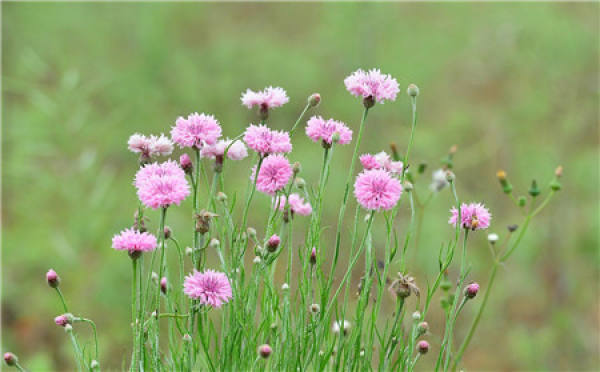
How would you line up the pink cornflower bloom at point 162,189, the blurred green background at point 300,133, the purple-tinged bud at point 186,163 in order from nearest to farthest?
1. the pink cornflower bloom at point 162,189
2. the purple-tinged bud at point 186,163
3. the blurred green background at point 300,133

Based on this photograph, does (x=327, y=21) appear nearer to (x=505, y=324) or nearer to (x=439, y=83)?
(x=439, y=83)

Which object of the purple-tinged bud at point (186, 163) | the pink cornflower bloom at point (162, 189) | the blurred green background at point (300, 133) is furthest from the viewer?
the blurred green background at point (300, 133)

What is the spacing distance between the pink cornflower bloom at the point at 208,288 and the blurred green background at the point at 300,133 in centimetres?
147

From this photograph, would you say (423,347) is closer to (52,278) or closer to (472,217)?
(472,217)

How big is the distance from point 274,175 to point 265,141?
4 cm

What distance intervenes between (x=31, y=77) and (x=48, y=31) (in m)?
0.22

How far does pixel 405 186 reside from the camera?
82 centimetres

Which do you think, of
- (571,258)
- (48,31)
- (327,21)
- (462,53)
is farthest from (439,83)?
(48,31)

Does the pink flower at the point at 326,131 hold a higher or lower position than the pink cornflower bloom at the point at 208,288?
higher

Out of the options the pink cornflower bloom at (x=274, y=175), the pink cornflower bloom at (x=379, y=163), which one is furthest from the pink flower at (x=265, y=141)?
the pink cornflower bloom at (x=379, y=163)

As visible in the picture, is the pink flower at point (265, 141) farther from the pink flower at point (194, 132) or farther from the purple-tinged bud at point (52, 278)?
the purple-tinged bud at point (52, 278)

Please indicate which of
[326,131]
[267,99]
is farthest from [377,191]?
[267,99]

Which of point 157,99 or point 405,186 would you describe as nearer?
point 405,186

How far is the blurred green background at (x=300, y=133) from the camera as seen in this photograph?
7.57 ft
